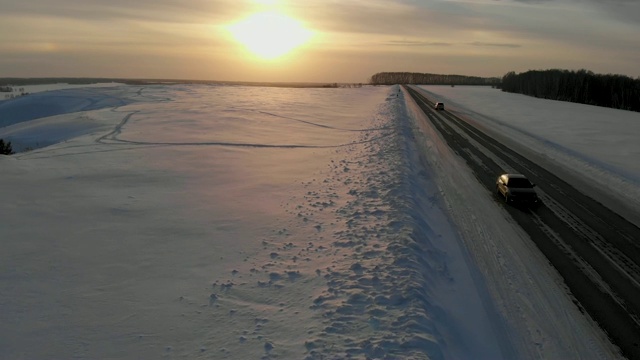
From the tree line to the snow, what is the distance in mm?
74971

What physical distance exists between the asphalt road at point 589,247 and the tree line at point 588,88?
3006 inches

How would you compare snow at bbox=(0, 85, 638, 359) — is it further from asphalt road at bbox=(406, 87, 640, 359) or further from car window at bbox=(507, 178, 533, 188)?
car window at bbox=(507, 178, 533, 188)

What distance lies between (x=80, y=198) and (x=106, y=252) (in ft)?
17.9

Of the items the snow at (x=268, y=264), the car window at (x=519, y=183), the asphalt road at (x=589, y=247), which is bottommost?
the asphalt road at (x=589, y=247)

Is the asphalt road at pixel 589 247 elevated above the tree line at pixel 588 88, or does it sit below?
below

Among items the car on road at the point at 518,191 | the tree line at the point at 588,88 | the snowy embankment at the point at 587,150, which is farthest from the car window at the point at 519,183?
the tree line at the point at 588,88

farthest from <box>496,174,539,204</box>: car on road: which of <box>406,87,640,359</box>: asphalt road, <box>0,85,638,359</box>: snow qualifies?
<box>0,85,638,359</box>: snow

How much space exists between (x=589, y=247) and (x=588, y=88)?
318 ft

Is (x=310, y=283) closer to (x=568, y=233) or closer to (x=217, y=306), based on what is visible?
(x=217, y=306)

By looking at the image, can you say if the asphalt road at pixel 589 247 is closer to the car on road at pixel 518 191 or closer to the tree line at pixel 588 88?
the car on road at pixel 518 191

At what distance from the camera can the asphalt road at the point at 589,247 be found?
31.0 ft

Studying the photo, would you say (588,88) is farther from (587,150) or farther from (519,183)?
(519,183)

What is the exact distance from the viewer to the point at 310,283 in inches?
389

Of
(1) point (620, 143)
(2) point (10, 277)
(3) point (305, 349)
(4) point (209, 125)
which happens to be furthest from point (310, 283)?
(1) point (620, 143)
